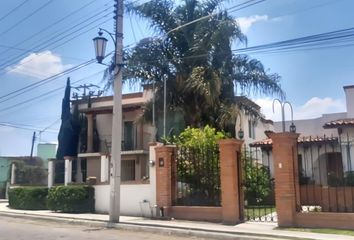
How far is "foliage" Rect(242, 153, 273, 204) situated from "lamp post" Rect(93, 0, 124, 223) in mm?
5415

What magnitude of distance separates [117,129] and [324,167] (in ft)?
41.1

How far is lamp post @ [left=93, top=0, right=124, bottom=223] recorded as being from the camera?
18.2 metres

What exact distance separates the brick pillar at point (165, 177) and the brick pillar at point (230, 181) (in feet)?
9.01

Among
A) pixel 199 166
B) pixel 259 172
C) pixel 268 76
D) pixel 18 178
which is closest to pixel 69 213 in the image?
pixel 199 166

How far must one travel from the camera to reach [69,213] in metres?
22.9

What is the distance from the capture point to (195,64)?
25594 mm

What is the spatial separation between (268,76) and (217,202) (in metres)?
9.36

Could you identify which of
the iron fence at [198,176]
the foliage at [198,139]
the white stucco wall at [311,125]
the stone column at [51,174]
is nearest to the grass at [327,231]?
the iron fence at [198,176]

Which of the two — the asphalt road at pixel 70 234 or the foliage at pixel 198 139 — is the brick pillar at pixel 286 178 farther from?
the foliage at pixel 198 139

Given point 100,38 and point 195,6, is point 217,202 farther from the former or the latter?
point 195,6

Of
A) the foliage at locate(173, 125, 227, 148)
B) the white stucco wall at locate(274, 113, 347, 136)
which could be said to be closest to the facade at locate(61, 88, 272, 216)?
the white stucco wall at locate(274, 113, 347, 136)

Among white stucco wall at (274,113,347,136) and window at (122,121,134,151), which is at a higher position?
white stucco wall at (274,113,347,136)

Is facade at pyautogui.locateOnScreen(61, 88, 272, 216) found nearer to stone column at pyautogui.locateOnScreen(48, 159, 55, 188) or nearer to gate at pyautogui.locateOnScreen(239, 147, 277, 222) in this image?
stone column at pyautogui.locateOnScreen(48, 159, 55, 188)

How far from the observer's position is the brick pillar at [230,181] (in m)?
16.6
